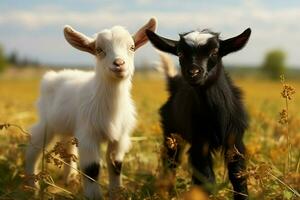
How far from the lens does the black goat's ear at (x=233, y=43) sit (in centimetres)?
479

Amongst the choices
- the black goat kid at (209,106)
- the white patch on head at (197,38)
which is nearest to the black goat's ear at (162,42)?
the black goat kid at (209,106)

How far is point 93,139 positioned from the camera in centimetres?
517

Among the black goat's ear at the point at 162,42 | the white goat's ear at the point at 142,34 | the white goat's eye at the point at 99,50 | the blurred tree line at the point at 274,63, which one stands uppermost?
the blurred tree line at the point at 274,63

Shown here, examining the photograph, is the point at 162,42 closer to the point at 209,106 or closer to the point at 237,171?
the point at 209,106

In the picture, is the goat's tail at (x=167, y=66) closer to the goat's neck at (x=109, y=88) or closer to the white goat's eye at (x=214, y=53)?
the goat's neck at (x=109, y=88)

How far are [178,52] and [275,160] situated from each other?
1.95 metres

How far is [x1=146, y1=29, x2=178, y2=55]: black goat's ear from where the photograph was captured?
503 cm

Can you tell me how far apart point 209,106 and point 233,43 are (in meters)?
0.60

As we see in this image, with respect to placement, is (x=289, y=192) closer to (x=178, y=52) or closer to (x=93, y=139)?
(x=178, y=52)

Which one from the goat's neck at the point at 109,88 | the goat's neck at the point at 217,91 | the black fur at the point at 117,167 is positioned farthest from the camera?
the black fur at the point at 117,167

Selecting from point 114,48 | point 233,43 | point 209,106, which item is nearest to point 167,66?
point 114,48

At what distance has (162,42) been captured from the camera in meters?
5.04

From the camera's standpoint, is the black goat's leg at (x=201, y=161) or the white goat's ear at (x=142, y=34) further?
the white goat's ear at (x=142, y=34)

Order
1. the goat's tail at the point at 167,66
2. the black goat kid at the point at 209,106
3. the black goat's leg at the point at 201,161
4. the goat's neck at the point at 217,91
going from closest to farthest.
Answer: the black goat kid at the point at 209,106 → the goat's neck at the point at 217,91 → the black goat's leg at the point at 201,161 → the goat's tail at the point at 167,66
